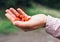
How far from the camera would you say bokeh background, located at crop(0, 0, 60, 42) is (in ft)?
10.7

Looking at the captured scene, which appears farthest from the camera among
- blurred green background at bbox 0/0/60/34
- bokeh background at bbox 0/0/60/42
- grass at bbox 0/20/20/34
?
blurred green background at bbox 0/0/60/34

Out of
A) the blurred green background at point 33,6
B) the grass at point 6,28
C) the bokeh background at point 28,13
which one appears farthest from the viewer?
the blurred green background at point 33,6

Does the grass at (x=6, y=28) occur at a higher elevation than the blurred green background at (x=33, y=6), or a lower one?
lower

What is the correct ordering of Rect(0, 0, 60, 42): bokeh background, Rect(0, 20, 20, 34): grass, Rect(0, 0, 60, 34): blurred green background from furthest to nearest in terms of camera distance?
Rect(0, 0, 60, 34): blurred green background, Rect(0, 20, 20, 34): grass, Rect(0, 0, 60, 42): bokeh background

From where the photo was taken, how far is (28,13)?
4.29 m

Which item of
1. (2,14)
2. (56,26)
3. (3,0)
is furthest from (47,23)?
(3,0)

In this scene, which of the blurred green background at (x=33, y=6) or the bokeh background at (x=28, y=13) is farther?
the blurred green background at (x=33, y=6)

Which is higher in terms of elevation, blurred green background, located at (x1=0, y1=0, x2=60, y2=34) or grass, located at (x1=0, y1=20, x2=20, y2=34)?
blurred green background, located at (x1=0, y1=0, x2=60, y2=34)

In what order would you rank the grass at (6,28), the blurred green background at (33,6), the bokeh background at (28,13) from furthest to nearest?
1. the blurred green background at (33,6)
2. the grass at (6,28)
3. the bokeh background at (28,13)

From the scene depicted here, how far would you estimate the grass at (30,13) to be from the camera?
3687 millimetres

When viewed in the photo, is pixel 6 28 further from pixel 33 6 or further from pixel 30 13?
pixel 33 6

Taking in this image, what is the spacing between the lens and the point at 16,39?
320cm

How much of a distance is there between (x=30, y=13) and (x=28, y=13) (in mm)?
41

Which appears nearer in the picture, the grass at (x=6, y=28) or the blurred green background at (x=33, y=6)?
the grass at (x=6, y=28)
